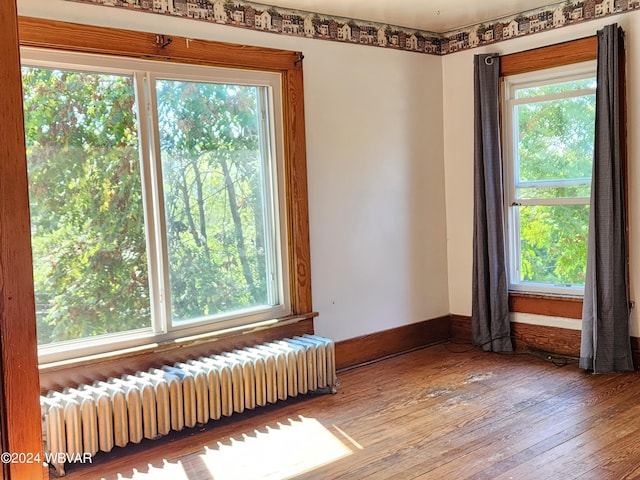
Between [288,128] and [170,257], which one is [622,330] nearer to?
[288,128]

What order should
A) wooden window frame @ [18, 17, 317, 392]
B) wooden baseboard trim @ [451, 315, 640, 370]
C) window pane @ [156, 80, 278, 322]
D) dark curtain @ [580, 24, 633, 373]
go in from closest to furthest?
wooden window frame @ [18, 17, 317, 392] < window pane @ [156, 80, 278, 322] < dark curtain @ [580, 24, 633, 373] < wooden baseboard trim @ [451, 315, 640, 370]

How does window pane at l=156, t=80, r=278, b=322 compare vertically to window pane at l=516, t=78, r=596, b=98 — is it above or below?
below

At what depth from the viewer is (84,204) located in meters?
3.40

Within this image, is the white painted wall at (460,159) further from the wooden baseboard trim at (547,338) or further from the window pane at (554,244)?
the window pane at (554,244)

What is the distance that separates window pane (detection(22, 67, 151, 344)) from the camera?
10.7ft

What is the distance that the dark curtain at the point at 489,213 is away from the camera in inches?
190

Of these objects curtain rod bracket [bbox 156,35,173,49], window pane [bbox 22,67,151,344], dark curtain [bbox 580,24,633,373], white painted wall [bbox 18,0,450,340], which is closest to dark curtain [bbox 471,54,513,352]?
white painted wall [bbox 18,0,450,340]

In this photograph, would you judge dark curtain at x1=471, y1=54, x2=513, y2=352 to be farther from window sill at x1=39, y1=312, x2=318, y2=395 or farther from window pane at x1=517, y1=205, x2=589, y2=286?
window sill at x1=39, y1=312, x2=318, y2=395

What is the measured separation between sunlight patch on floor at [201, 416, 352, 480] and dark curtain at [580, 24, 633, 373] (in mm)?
2137

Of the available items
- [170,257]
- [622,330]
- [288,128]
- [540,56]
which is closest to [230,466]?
[170,257]

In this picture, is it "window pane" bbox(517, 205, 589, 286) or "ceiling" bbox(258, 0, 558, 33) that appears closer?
"ceiling" bbox(258, 0, 558, 33)

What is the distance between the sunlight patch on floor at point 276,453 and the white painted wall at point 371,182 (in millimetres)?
1116

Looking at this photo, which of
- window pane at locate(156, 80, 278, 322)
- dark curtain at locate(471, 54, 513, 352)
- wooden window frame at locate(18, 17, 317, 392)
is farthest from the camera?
dark curtain at locate(471, 54, 513, 352)

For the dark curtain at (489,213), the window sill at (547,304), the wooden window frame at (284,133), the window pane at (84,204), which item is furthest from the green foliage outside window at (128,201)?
the window sill at (547,304)
